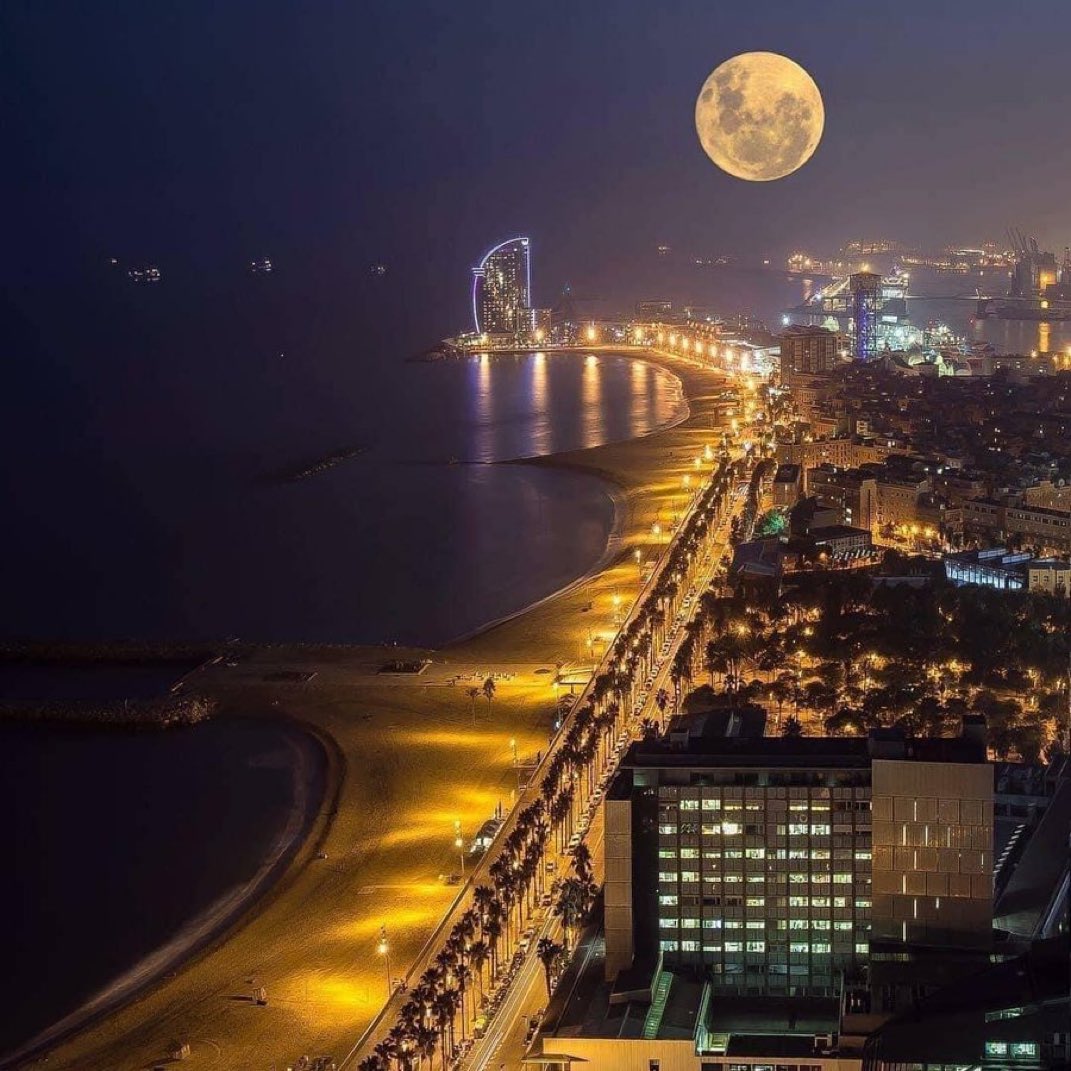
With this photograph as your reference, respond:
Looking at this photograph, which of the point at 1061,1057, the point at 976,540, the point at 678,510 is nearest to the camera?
the point at 1061,1057

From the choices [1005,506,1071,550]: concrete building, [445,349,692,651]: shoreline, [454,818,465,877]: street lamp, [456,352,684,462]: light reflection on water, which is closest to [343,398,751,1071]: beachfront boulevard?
[454,818,465,877]: street lamp

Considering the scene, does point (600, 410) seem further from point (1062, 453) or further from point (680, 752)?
point (680, 752)

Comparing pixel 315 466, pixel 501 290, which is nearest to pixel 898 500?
pixel 315 466

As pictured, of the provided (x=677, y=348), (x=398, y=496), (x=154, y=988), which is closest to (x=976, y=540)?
(x=398, y=496)

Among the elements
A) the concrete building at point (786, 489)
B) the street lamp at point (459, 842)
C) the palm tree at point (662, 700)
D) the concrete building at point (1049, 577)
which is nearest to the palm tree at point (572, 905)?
Result: the street lamp at point (459, 842)

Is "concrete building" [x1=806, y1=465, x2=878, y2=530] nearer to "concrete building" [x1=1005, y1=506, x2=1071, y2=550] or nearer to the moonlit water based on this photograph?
"concrete building" [x1=1005, y1=506, x2=1071, y2=550]

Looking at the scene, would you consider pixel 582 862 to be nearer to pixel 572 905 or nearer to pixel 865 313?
pixel 572 905

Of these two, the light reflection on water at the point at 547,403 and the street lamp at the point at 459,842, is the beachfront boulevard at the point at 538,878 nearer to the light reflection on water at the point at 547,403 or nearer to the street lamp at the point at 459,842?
the street lamp at the point at 459,842
